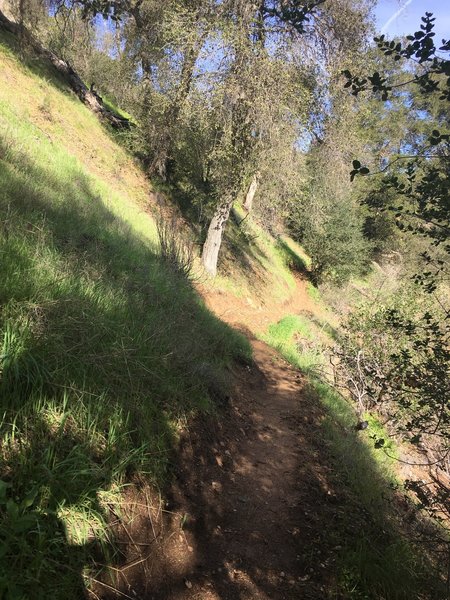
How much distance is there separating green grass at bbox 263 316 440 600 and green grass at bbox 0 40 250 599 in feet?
5.16

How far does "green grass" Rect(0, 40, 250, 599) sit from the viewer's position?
2096 millimetres

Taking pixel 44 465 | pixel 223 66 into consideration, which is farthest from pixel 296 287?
pixel 44 465

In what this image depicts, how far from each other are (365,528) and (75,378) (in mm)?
2727

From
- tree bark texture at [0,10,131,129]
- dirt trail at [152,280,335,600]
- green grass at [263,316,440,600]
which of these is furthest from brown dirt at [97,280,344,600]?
tree bark texture at [0,10,131,129]

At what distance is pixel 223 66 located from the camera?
10.4 metres

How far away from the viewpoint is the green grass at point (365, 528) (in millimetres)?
2865

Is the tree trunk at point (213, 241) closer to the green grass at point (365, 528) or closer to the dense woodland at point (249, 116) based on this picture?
the dense woodland at point (249, 116)

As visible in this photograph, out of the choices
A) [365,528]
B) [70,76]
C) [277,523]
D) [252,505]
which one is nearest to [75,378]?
[252,505]

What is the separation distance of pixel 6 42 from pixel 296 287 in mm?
15041

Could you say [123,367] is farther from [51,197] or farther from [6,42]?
[6,42]

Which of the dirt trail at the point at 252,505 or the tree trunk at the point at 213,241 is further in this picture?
the tree trunk at the point at 213,241

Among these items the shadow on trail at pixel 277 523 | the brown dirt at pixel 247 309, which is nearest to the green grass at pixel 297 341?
the brown dirt at pixel 247 309

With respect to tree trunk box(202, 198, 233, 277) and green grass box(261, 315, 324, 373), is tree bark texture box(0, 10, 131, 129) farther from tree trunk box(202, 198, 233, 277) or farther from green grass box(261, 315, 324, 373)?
green grass box(261, 315, 324, 373)

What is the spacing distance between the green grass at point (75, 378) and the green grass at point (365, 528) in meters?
1.57
